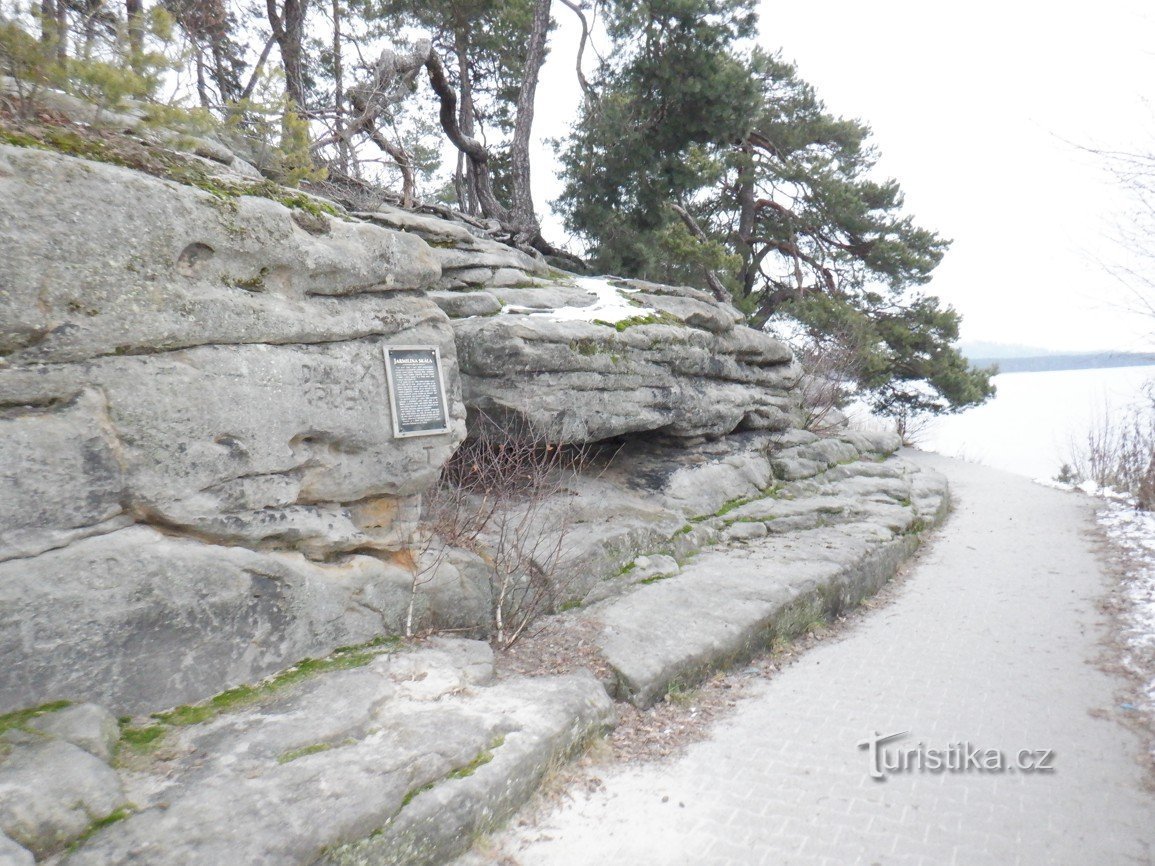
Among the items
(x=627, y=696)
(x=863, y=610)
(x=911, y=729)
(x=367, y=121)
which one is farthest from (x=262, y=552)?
(x=367, y=121)

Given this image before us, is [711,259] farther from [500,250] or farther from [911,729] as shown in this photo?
[911,729]

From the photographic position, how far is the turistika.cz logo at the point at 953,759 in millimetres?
4781

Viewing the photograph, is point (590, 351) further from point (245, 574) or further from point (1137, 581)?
point (1137, 581)

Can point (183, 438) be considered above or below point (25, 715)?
above

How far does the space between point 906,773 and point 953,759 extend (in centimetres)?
40

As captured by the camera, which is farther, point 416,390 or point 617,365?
point 617,365

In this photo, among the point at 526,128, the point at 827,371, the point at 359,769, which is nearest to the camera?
the point at 359,769

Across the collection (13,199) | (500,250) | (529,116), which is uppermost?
(529,116)

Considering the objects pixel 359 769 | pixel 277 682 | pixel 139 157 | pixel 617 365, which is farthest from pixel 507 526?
pixel 139 157

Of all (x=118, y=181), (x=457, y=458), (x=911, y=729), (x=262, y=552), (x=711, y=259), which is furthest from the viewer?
(x=711, y=259)

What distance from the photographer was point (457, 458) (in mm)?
7926

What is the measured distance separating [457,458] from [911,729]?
4.87 metres

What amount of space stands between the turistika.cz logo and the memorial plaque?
389 cm

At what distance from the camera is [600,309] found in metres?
9.37
